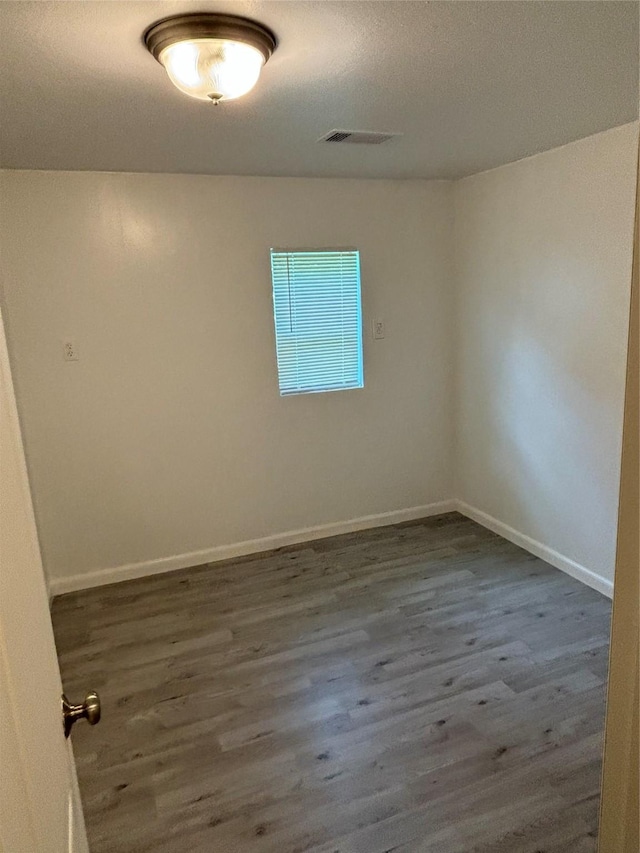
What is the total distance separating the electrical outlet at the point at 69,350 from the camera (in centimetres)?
331

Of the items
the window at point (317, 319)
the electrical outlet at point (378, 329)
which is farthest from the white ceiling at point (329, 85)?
the electrical outlet at point (378, 329)

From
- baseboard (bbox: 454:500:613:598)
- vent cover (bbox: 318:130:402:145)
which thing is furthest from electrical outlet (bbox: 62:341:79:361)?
baseboard (bbox: 454:500:613:598)

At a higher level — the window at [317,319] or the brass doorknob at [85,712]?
the window at [317,319]

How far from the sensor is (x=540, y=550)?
3672mm

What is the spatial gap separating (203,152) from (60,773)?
8.78ft

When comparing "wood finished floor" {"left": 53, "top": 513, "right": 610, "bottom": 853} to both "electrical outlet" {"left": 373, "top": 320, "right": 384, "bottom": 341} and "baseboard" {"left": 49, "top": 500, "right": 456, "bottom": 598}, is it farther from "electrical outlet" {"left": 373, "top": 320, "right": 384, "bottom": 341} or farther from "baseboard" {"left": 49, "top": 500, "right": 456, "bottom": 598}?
"electrical outlet" {"left": 373, "top": 320, "right": 384, "bottom": 341}

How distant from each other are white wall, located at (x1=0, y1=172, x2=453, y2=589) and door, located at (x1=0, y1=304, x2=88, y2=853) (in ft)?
8.27

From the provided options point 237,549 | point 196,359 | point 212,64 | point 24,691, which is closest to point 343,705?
point 237,549

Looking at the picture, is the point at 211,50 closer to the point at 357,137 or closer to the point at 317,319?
the point at 357,137

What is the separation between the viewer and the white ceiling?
1.55m

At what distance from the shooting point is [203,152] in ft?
9.48

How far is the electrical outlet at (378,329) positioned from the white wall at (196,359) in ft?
0.16

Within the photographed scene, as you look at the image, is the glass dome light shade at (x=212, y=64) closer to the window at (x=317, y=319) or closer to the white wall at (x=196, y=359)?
the white wall at (x=196, y=359)

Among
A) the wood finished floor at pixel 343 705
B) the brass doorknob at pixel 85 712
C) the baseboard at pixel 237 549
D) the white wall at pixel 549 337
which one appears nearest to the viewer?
the brass doorknob at pixel 85 712
